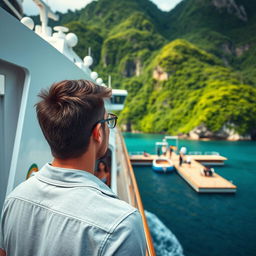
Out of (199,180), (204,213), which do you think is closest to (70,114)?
(204,213)

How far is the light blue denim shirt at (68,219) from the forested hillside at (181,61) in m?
38.2

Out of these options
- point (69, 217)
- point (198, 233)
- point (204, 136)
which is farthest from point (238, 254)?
point (204, 136)

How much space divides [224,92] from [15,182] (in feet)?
145

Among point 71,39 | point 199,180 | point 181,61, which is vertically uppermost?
point 181,61

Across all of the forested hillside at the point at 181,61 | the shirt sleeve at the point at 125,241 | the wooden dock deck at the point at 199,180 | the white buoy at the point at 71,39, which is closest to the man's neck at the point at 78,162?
the shirt sleeve at the point at 125,241

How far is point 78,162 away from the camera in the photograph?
0.71 meters

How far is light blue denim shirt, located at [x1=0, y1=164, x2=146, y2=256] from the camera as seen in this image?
54 cm

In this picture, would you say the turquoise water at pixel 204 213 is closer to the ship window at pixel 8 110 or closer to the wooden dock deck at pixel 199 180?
the wooden dock deck at pixel 199 180

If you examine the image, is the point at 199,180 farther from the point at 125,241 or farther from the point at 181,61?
the point at 181,61

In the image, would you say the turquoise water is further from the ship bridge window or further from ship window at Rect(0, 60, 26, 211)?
ship window at Rect(0, 60, 26, 211)

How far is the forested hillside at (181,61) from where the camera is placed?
125ft

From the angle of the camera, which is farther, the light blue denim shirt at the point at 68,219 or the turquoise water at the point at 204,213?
the turquoise water at the point at 204,213

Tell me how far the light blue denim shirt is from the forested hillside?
125ft

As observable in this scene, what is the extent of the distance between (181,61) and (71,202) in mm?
62787
